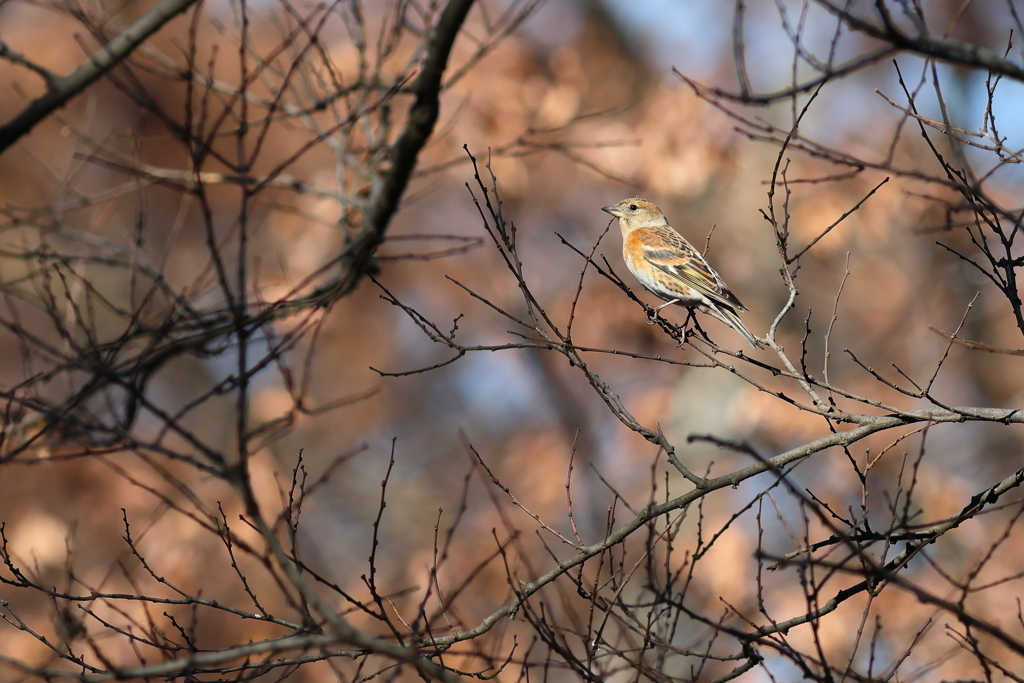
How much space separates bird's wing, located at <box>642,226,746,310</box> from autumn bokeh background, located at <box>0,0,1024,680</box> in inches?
91.5

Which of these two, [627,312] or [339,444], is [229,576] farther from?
[627,312]

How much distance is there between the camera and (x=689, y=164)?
12.2m

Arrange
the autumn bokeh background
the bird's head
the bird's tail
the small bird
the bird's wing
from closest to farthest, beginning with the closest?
the bird's tail, the small bird, the bird's wing, the bird's head, the autumn bokeh background

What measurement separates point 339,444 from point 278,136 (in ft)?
24.9

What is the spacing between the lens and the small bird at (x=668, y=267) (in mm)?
6105

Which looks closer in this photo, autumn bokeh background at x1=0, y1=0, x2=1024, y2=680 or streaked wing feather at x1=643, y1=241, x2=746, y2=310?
streaked wing feather at x1=643, y1=241, x2=746, y2=310

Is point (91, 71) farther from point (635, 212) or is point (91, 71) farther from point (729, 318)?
point (635, 212)

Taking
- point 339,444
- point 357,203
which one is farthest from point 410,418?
point 357,203

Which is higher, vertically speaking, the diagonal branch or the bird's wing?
the bird's wing

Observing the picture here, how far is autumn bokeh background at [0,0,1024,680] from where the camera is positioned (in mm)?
12352

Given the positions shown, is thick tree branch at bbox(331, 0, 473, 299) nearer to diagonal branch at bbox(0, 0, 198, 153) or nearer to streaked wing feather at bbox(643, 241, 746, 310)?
diagonal branch at bbox(0, 0, 198, 153)

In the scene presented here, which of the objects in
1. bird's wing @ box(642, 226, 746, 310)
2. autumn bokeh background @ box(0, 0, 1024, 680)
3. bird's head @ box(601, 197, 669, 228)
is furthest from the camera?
autumn bokeh background @ box(0, 0, 1024, 680)

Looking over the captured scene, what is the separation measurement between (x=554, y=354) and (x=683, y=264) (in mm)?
9107

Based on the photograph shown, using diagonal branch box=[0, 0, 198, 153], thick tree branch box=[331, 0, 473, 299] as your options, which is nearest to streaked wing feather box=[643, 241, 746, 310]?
thick tree branch box=[331, 0, 473, 299]
